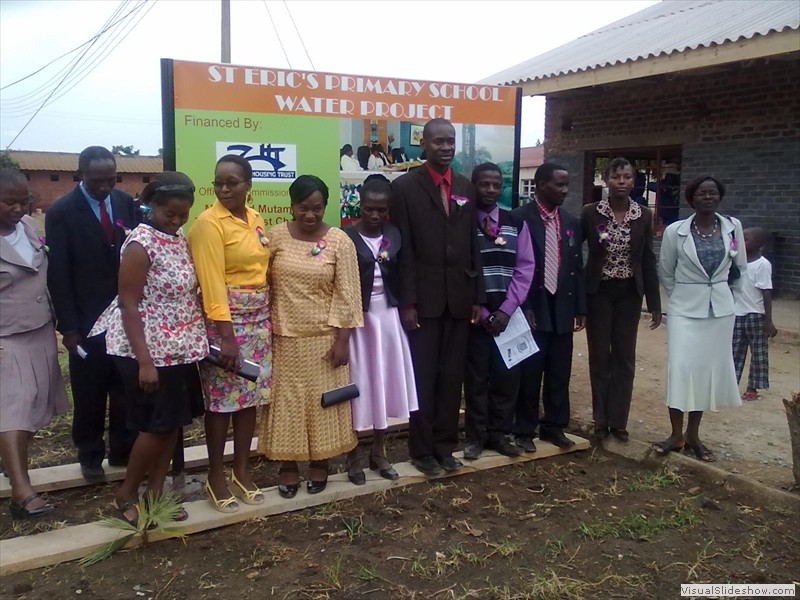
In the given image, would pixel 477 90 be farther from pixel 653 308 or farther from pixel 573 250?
pixel 653 308

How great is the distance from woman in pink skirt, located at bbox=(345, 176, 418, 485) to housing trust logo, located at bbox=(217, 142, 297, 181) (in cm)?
56

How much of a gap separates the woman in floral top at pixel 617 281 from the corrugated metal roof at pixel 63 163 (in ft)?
101

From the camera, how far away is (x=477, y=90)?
190 inches

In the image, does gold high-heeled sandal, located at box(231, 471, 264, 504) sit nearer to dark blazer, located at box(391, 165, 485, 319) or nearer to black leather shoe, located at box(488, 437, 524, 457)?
dark blazer, located at box(391, 165, 485, 319)

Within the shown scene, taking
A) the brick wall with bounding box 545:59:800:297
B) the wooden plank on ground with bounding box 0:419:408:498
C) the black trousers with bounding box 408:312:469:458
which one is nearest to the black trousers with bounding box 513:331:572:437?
the black trousers with bounding box 408:312:469:458

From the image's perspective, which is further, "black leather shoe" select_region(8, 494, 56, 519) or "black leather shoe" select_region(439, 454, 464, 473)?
"black leather shoe" select_region(439, 454, 464, 473)

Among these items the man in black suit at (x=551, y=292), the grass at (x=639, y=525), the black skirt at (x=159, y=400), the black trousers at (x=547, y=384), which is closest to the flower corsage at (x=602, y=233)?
the man in black suit at (x=551, y=292)

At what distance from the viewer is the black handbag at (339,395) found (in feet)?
12.1

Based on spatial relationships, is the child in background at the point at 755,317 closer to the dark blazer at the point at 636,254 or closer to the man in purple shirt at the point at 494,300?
the dark blazer at the point at 636,254

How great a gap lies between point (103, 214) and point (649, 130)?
30.7 feet

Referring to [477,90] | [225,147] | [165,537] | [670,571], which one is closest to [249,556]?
[165,537]

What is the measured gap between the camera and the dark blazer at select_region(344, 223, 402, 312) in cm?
384

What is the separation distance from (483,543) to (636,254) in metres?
2.12

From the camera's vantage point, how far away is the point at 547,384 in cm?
463
